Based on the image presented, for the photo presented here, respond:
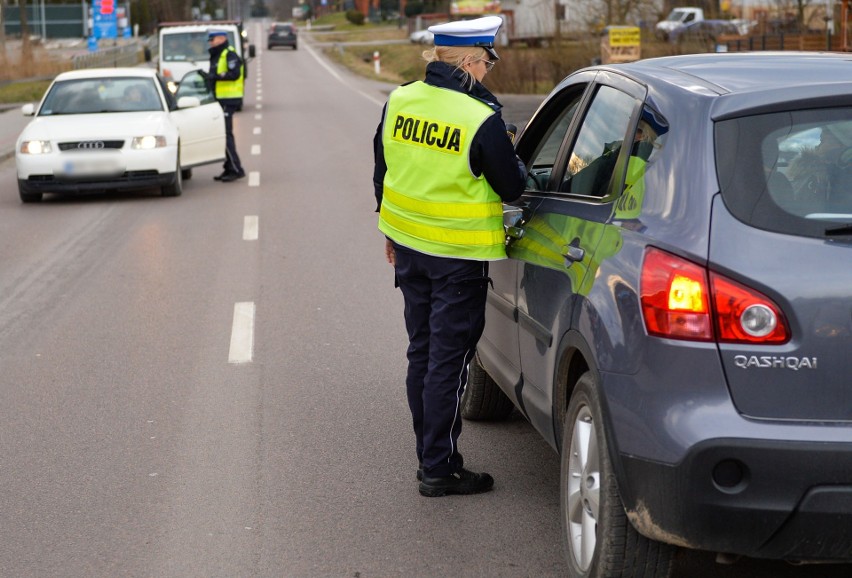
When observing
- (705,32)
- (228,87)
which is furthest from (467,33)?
(705,32)

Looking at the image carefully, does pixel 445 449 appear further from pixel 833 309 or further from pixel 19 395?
pixel 19 395

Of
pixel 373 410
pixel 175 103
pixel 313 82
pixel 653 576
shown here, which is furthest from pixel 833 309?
pixel 313 82

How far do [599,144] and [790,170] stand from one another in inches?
40.6

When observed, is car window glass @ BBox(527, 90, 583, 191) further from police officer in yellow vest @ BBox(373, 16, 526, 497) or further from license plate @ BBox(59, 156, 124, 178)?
license plate @ BBox(59, 156, 124, 178)

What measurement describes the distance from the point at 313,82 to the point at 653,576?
142 ft

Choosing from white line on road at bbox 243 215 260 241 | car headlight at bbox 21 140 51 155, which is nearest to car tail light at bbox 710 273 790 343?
white line on road at bbox 243 215 260 241

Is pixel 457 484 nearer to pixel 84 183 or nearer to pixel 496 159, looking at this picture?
pixel 496 159

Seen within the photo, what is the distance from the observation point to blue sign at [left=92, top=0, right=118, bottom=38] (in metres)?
56.5

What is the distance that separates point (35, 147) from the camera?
14.5m

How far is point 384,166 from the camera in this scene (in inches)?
195

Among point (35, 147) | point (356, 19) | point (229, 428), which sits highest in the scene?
A: point (356, 19)

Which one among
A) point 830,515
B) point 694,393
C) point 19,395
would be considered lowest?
point 19,395

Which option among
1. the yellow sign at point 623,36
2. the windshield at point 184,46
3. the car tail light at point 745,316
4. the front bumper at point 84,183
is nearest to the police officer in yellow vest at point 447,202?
the car tail light at point 745,316

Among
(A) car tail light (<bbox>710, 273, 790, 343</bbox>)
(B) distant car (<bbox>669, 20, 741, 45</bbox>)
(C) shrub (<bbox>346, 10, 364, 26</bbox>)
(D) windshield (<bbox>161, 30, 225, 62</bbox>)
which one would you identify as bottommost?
(A) car tail light (<bbox>710, 273, 790, 343</bbox>)
